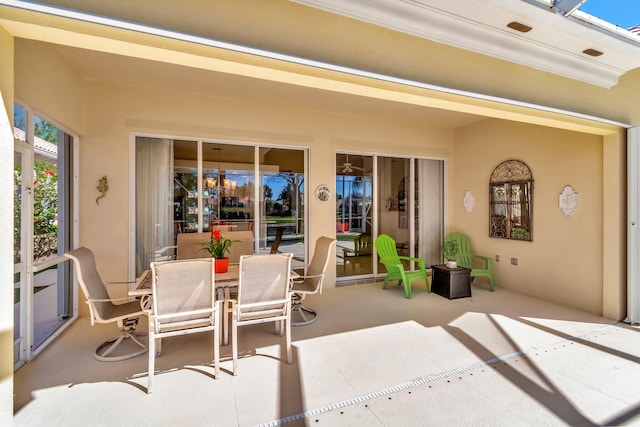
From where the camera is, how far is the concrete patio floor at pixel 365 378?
193 cm

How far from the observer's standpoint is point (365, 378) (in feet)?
7.72

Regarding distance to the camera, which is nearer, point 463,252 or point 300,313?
point 300,313

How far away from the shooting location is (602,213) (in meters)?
3.75

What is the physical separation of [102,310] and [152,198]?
1990 millimetres

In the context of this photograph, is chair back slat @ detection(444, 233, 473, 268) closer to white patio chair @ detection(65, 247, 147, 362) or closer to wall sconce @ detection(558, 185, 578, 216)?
wall sconce @ detection(558, 185, 578, 216)

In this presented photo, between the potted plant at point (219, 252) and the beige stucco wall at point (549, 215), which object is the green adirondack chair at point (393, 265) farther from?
the potted plant at point (219, 252)

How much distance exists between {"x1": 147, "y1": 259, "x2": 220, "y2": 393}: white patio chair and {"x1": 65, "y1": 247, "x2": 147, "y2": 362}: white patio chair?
1.50 ft

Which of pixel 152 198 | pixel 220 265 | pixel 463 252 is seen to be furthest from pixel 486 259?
pixel 152 198

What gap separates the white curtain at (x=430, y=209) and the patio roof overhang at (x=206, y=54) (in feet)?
10.2

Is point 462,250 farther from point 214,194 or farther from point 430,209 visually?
point 214,194

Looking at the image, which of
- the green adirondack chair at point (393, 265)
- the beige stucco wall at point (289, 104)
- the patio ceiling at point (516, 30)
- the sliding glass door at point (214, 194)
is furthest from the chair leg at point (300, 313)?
the patio ceiling at point (516, 30)

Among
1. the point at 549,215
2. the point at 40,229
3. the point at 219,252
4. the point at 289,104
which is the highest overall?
the point at 289,104

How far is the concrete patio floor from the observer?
1932 millimetres

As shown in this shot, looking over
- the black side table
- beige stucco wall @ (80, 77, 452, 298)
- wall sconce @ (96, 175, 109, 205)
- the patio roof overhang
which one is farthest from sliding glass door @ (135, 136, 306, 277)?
the patio roof overhang
